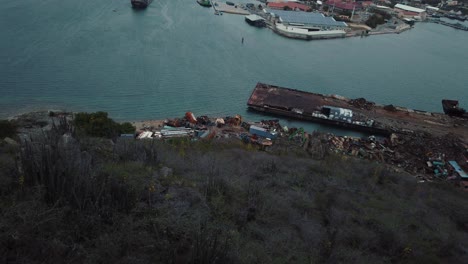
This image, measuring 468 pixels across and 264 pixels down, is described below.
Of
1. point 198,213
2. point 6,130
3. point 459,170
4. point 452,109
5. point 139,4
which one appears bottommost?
point 459,170

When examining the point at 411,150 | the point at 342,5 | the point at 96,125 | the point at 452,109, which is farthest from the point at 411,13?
the point at 96,125

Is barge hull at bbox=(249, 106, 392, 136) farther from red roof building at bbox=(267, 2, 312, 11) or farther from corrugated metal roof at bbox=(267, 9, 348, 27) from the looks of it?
red roof building at bbox=(267, 2, 312, 11)

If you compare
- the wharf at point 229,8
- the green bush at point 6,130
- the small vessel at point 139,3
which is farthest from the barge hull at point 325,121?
the wharf at point 229,8

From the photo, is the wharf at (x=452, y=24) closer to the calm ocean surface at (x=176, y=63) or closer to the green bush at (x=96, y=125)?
the calm ocean surface at (x=176, y=63)

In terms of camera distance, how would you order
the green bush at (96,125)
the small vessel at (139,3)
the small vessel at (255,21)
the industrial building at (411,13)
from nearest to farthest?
the green bush at (96,125), the small vessel at (139,3), the small vessel at (255,21), the industrial building at (411,13)

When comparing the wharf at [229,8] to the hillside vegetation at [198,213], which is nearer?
the hillside vegetation at [198,213]

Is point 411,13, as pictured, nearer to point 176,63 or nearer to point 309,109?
point 309,109

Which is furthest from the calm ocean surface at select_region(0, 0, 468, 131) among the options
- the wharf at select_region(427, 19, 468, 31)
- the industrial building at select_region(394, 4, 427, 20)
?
the industrial building at select_region(394, 4, 427, 20)
